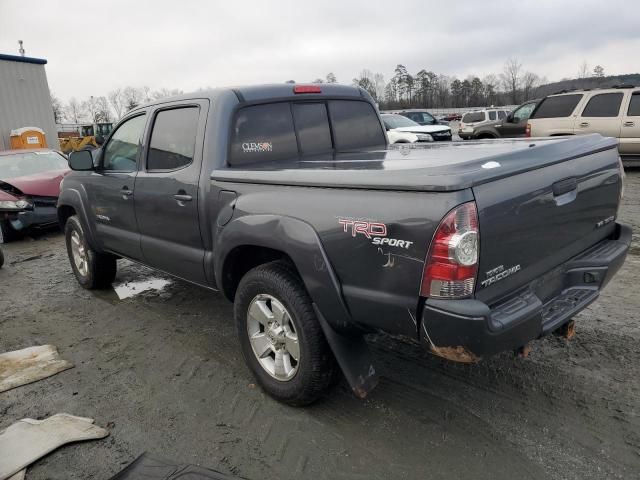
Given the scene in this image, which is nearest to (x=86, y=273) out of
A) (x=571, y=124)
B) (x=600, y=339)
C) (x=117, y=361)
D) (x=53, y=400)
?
(x=117, y=361)

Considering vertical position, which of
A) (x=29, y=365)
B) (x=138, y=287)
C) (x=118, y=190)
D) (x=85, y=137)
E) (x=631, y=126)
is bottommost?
(x=85, y=137)

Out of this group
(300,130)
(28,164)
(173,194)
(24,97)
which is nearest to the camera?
(173,194)

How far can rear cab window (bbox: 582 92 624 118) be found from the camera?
11609mm

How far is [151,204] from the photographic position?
3.96 m

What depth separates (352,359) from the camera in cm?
272

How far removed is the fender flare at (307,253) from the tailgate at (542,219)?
73cm

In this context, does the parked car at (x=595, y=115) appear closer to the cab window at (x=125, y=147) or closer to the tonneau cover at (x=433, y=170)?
the tonneau cover at (x=433, y=170)

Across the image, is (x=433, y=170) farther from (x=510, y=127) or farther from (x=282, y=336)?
(x=510, y=127)

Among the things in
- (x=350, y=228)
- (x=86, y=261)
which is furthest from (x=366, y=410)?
(x=86, y=261)

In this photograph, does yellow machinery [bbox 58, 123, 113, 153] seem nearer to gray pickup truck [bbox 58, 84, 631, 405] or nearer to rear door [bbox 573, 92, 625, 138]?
rear door [bbox 573, 92, 625, 138]

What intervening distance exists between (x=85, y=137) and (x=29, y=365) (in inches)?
1333

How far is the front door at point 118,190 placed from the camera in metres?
4.29

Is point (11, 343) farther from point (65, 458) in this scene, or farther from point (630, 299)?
point (630, 299)

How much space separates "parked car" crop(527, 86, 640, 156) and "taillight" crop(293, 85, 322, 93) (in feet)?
32.7
